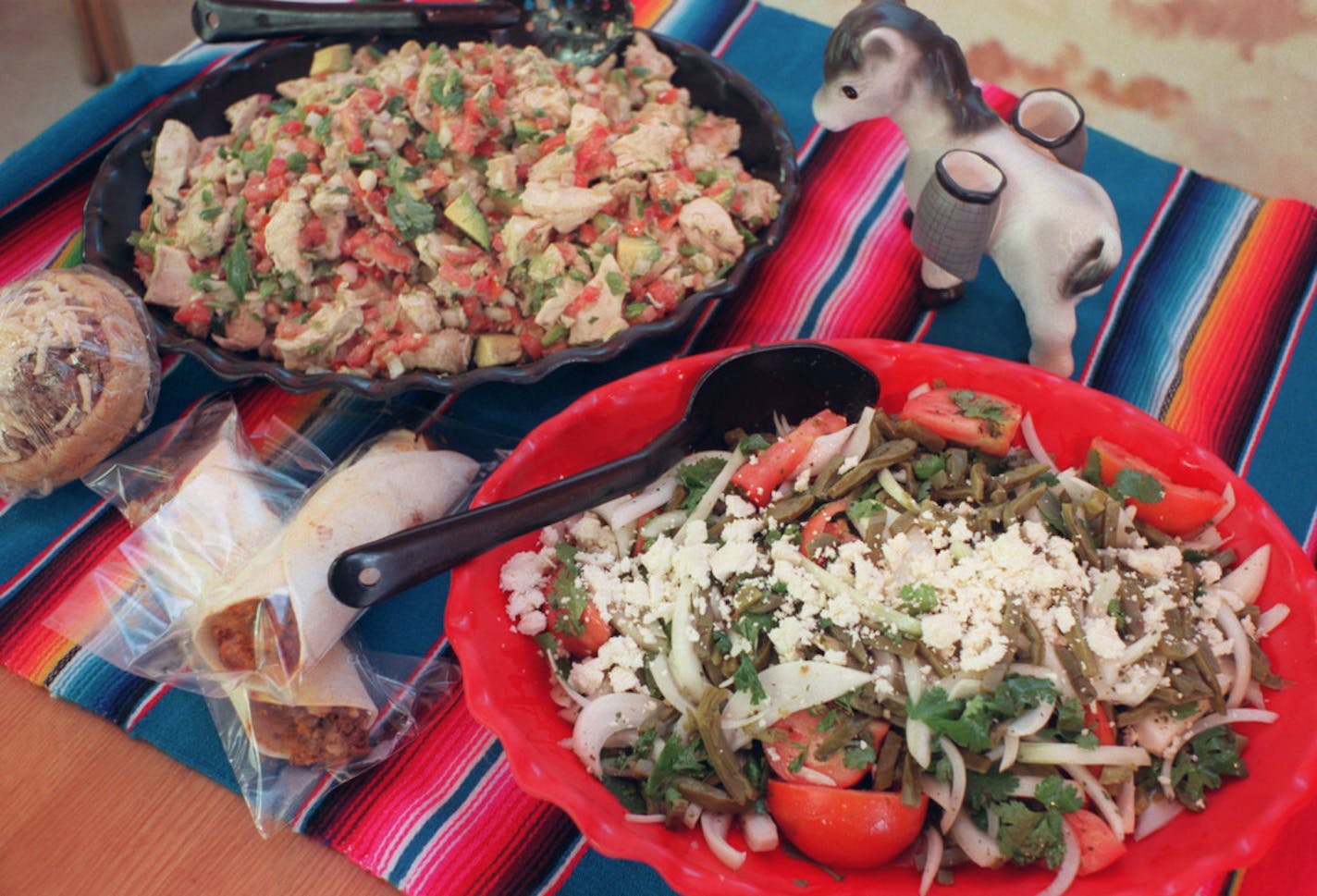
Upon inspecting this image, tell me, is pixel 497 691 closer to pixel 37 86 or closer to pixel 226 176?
pixel 226 176

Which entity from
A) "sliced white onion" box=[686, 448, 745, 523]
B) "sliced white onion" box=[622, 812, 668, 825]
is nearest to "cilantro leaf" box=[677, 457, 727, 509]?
"sliced white onion" box=[686, 448, 745, 523]

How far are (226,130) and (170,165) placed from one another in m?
0.21

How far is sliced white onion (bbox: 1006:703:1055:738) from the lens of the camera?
1247 mm

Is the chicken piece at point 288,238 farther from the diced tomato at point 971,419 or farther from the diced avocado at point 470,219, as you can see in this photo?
the diced tomato at point 971,419

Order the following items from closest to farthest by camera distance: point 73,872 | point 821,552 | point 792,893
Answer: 1. point 792,893
2. point 821,552
3. point 73,872

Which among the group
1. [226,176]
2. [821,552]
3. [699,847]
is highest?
[226,176]

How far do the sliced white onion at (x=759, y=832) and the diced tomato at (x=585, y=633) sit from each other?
29 centimetres

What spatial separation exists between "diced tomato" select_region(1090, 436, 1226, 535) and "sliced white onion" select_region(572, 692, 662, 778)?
0.73m

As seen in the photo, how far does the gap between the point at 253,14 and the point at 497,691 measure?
4.67 feet

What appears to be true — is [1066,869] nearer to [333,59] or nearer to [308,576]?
[308,576]

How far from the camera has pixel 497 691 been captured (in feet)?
4.42

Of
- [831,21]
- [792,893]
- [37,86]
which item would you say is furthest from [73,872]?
[37,86]

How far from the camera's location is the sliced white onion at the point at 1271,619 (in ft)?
4.46

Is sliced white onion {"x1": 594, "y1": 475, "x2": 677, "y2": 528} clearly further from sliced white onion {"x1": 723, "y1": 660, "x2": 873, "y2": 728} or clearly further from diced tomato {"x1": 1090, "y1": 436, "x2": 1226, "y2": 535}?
diced tomato {"x1": 1090, "y1": 436, "x2": 1226, "y2": 535}
